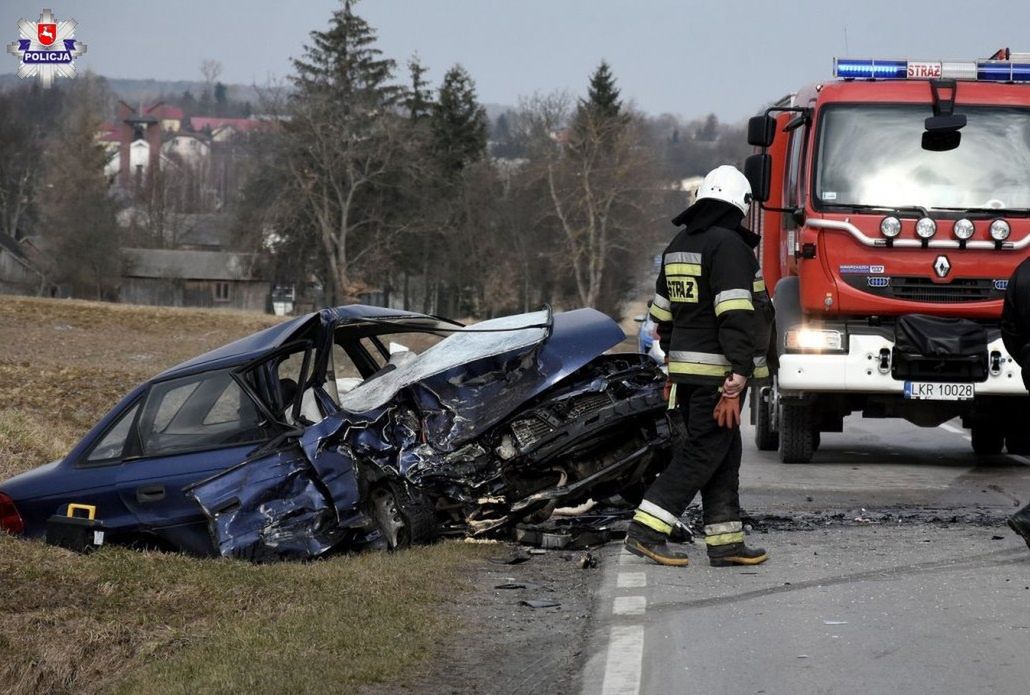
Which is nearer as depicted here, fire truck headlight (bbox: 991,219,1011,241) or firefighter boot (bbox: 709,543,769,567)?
firefighter boot (bbox: 709,543,769,567)

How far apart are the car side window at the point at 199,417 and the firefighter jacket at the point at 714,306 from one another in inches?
93.4

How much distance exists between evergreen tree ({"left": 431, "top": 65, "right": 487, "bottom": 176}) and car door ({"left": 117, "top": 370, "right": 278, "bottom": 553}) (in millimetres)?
77063

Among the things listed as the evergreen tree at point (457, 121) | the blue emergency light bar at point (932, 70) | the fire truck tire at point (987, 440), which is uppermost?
the evergreen tree at point (457, 121)

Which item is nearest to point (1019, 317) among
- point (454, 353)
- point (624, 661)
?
point (624, 661)

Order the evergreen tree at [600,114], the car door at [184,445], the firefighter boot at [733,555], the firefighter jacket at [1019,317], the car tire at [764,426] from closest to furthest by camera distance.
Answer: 1. the firefighter jacket at [1019,317]
2. the firefighter boot at [733,555]
3. the car door at [184,445]
4. the car tire at [764,426]
5. the evergreen tree at [600,114]

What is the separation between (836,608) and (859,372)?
5.89 meters

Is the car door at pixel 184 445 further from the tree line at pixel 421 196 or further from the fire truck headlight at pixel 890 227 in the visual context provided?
the tree line at pixel 421 196

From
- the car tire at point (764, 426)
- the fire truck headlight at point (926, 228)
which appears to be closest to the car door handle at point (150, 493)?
the fire truck headlight at point (926, 228)

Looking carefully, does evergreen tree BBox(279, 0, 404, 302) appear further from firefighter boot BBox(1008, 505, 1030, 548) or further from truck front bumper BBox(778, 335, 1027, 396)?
firefighter boot BBox(1008, 505, 1030, 548)

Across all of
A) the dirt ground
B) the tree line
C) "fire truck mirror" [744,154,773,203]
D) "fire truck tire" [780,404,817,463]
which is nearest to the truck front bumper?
"fire truck tire" [780,404,817,463]

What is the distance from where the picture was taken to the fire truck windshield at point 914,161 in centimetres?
1223

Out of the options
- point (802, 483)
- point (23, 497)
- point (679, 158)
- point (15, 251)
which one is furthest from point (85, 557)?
point (679, 158)

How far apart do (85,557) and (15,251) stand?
319 feet

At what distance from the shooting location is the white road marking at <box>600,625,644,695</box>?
17.8 ft
